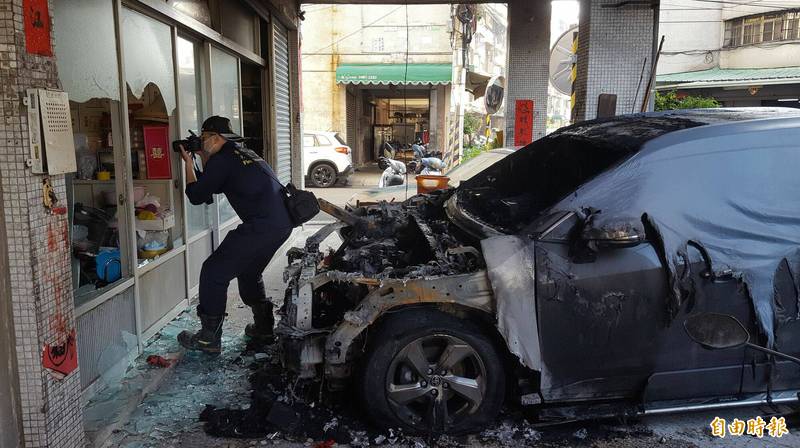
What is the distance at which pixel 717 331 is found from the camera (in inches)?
103

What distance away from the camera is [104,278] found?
4.19 metres

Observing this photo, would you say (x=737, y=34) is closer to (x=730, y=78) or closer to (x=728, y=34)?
(x=728, y=34)

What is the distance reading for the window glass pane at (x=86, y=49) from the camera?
11.7 feet

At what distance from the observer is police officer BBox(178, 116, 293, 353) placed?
13.8ft

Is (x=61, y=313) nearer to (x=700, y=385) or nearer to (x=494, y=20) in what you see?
(x=700, y=385)

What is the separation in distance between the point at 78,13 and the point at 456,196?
2.77m

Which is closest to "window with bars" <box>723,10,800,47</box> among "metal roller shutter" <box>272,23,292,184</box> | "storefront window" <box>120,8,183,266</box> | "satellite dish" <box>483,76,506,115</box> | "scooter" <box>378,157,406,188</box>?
"satellite dish" <box>483,76,506,115</box>

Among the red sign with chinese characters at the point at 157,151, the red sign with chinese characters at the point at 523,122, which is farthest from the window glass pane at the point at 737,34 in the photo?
the red sign with chinese characters at the point at 157,151

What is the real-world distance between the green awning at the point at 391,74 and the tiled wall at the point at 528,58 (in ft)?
29.0

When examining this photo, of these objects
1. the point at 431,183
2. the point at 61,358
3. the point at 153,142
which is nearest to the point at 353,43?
the point at 431,183

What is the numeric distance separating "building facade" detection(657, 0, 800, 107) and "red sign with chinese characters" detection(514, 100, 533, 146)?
10421 millimetres

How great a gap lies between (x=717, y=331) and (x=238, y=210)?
3.13m

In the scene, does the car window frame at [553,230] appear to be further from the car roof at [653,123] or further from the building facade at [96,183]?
the building facade at [96,183]

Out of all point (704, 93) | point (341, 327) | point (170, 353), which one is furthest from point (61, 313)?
point (704, 93)
